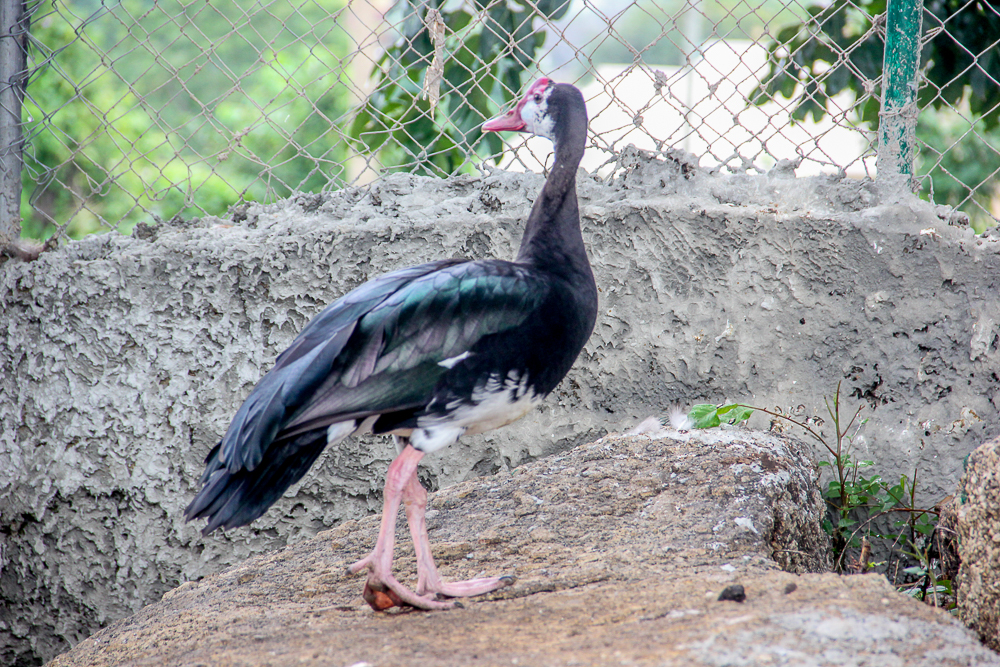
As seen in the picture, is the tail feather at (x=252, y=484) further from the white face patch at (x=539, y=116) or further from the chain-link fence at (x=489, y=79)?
the chain-link fence at (x=489, y=79)

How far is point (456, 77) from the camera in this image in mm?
3684

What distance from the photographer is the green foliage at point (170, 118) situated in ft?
11.0

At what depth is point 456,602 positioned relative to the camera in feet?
7.39

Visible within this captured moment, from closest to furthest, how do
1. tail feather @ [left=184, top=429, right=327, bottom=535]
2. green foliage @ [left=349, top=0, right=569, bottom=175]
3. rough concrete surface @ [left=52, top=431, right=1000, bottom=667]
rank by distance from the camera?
rough concrete surface @ [left=52, top=431, right=1000, bottom=667]
tail feather @ [left=184, top=429, right=327, bottom=535]
green foliage @ [left=349, top=0, right=569, bottom=175]

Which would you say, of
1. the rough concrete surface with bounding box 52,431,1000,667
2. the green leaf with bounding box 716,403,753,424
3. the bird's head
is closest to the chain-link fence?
the bird's head

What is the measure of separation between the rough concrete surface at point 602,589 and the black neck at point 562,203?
76cm

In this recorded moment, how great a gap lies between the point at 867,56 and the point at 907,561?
6.70 ft

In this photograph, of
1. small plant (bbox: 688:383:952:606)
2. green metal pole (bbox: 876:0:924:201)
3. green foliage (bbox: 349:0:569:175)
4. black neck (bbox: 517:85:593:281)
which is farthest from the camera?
green foliage (bbox: 349:0:569:175)

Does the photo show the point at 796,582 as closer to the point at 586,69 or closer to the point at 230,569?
the point at 230,569

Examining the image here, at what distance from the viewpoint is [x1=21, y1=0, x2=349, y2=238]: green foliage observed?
334 cm

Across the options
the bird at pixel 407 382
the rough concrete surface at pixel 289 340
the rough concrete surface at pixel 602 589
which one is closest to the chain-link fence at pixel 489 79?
the rough concrete surface at pixel 289 340

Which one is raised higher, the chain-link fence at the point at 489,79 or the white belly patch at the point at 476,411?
the chain-link fence at the point at 489,79

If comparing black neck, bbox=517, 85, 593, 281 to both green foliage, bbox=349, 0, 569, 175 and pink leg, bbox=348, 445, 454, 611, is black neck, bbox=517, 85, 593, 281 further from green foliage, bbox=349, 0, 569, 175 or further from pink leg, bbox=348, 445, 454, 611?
green foliage, bbox=349, 0, 569, 175

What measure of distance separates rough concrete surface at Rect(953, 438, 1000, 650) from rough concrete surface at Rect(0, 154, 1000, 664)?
116 centimetres
